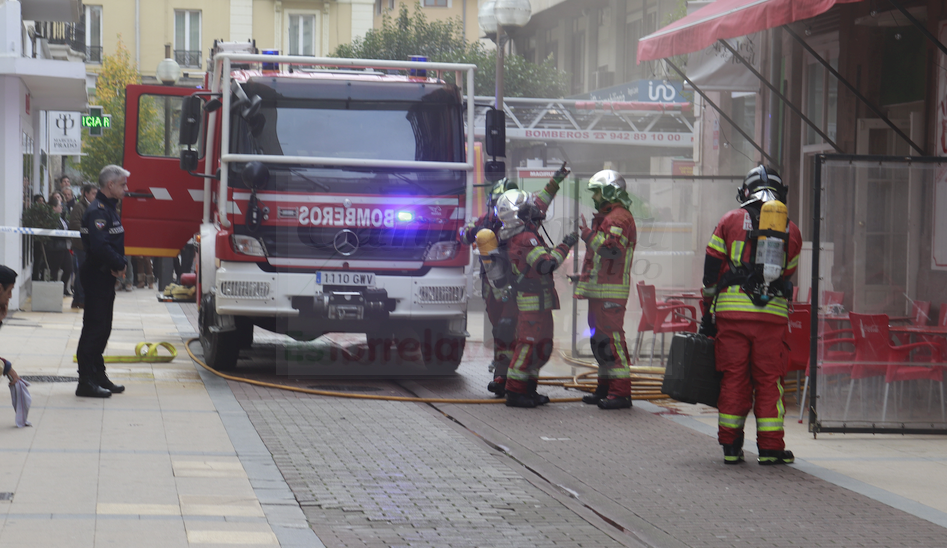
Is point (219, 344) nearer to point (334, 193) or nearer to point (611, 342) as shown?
point (334, 193)

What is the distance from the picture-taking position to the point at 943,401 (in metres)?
8.76

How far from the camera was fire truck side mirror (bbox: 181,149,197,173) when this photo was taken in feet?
35.1

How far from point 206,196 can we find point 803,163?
7621 millimetres

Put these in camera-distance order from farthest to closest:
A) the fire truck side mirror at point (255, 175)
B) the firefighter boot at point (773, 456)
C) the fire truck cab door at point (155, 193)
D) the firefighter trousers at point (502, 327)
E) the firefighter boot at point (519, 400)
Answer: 1. the fire truck cab door at point (155, 193)
2. the fire truck side mirror at point (255, 175)
3. the firefighter trousers at point (502, 327)
4. the firefighter boot at point (519, 400)
5. the firefighter boot at point (773, 456)

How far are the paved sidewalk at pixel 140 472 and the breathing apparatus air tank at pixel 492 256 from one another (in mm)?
2365

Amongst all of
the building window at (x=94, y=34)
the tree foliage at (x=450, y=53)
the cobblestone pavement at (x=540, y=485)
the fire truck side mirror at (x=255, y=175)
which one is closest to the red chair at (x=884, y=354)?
the cobblestone pavement at (x=540, y=485)

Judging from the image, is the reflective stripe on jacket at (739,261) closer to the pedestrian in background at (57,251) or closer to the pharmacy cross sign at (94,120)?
the pedestrian in background at (57,251)

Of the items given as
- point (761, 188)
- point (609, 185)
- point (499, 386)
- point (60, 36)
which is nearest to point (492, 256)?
point (609, 185)

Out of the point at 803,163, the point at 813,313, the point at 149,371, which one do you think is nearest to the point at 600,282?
the point at 813,313

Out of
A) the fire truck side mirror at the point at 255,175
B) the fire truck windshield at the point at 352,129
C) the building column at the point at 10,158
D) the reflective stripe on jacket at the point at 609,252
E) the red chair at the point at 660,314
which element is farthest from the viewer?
the building column at the point at 10,158

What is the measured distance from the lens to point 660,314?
11930 mm

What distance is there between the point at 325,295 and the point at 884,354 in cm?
468

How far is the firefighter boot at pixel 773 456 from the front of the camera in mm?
7383

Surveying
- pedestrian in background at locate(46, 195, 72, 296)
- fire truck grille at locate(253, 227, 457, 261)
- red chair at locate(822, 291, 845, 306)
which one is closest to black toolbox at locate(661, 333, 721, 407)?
red chair at locate(822, 291, 845, 306)
